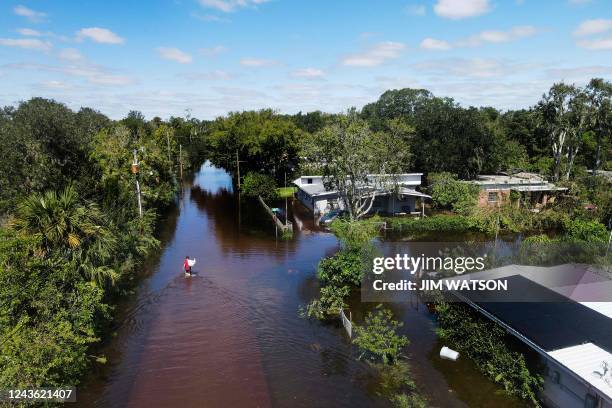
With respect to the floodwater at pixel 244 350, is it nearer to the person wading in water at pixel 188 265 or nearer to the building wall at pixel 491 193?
the person wading in water at pixel 188 265

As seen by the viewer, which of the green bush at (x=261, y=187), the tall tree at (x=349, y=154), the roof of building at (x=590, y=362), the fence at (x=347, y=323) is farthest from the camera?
the green bush at (x=261, y=187)

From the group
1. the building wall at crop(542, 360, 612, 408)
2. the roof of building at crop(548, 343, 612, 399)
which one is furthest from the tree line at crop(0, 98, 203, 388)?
the building wall at crop(542, 360, 612, 408)

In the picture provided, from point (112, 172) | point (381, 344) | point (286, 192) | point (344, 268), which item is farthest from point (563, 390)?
point (286, 192)

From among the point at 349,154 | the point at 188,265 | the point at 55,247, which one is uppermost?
the point at 349,154

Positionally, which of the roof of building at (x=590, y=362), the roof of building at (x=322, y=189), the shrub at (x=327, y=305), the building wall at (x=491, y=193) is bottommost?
the shrub at (x=327, y=305)

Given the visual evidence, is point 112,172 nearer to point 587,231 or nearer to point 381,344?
point 381,344

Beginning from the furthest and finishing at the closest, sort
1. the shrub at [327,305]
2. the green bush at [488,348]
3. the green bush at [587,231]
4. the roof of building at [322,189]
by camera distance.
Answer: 1. the roof of building at [322,189]
2. the green bush at [587,231]
3. the shrub at [327,305]
4. the green bush at [488,348]

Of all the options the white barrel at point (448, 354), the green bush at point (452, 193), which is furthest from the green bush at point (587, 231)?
the white barrel at point (448, 354)
